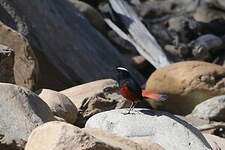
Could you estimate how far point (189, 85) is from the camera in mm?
8227

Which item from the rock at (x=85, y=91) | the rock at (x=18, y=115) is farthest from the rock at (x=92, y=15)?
the rock at (x=18, y=115)

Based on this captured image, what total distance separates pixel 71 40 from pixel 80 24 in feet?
3.06

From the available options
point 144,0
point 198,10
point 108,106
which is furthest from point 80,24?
point 144,0

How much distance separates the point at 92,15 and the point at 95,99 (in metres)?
5.34

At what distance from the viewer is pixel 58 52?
8484 millimetres

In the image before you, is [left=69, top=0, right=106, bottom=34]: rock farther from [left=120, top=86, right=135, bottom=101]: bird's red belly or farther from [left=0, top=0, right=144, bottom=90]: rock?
[left=120, top=86, right=135, bottom=101]: bird's red belly

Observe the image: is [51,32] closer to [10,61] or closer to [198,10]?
[10,61]

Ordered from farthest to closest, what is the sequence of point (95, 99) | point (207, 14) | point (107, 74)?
point (207, 14) < point (107, 74) < point (95, 99)

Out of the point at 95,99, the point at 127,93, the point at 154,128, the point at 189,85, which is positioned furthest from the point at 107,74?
the point at 154,128

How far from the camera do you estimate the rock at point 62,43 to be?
804 cm

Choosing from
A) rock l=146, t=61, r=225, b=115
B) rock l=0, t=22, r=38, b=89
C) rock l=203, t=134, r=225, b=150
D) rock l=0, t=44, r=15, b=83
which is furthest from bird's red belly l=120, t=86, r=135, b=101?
rock l=146, t=61, r=225, b=115

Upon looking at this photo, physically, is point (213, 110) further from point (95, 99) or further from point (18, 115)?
point (18, 115)

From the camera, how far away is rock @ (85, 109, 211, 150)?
4.89 m

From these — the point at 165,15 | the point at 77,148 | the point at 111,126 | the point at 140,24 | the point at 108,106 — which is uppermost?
the point at 77,148
